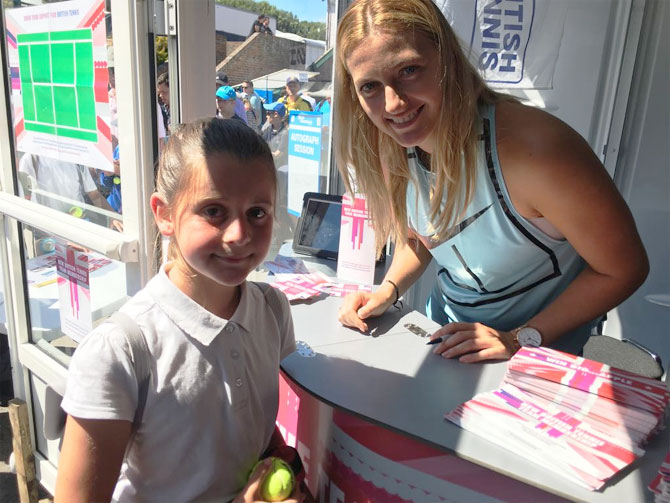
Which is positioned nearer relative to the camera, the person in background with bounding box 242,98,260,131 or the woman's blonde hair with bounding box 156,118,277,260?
the woman's blonde hair with bounding box 156,118,277,260

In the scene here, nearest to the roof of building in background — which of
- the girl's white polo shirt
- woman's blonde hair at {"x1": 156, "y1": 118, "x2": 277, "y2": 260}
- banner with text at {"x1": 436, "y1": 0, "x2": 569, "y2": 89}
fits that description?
banner with text at {"x1": 436, "y1": 0, "x2": 569, "y2": 89}

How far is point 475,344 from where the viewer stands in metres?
1.32

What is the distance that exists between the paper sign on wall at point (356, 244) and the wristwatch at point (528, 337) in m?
0.63

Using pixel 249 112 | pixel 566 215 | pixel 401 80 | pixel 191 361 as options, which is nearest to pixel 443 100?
pixel 401 80

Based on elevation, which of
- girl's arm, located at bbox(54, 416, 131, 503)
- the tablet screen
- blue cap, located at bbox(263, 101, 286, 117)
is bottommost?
girl's arm, located at bbox(54, 416, 131, 503)

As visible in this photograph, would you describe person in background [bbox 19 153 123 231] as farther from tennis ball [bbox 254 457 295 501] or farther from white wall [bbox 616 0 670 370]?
white wall [bbox 616 0 670 370]

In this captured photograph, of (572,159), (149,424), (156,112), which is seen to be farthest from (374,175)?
(149,424)

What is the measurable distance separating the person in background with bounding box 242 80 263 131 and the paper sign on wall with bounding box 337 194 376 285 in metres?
3.08

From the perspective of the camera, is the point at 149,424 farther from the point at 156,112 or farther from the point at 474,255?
the point at 156,112

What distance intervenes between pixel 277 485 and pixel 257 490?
0.04 metres

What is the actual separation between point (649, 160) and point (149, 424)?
9.36 ft

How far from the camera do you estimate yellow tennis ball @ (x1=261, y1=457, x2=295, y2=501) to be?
1019 millimetres

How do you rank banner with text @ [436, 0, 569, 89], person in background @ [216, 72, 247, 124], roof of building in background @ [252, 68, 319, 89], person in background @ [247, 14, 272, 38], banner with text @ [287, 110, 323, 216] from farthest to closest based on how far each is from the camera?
1. person in background @ [216, 72, 247, 124]
2. person in background @ [247, 14, 272, 38]
3. roof of building in background @ [252, 68, 319, 89]
4. banner with text @ [287, 110, 323, 216]
5. banner with text @ [436, 0, 569, 89]

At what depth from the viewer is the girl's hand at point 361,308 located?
1.51 meters
